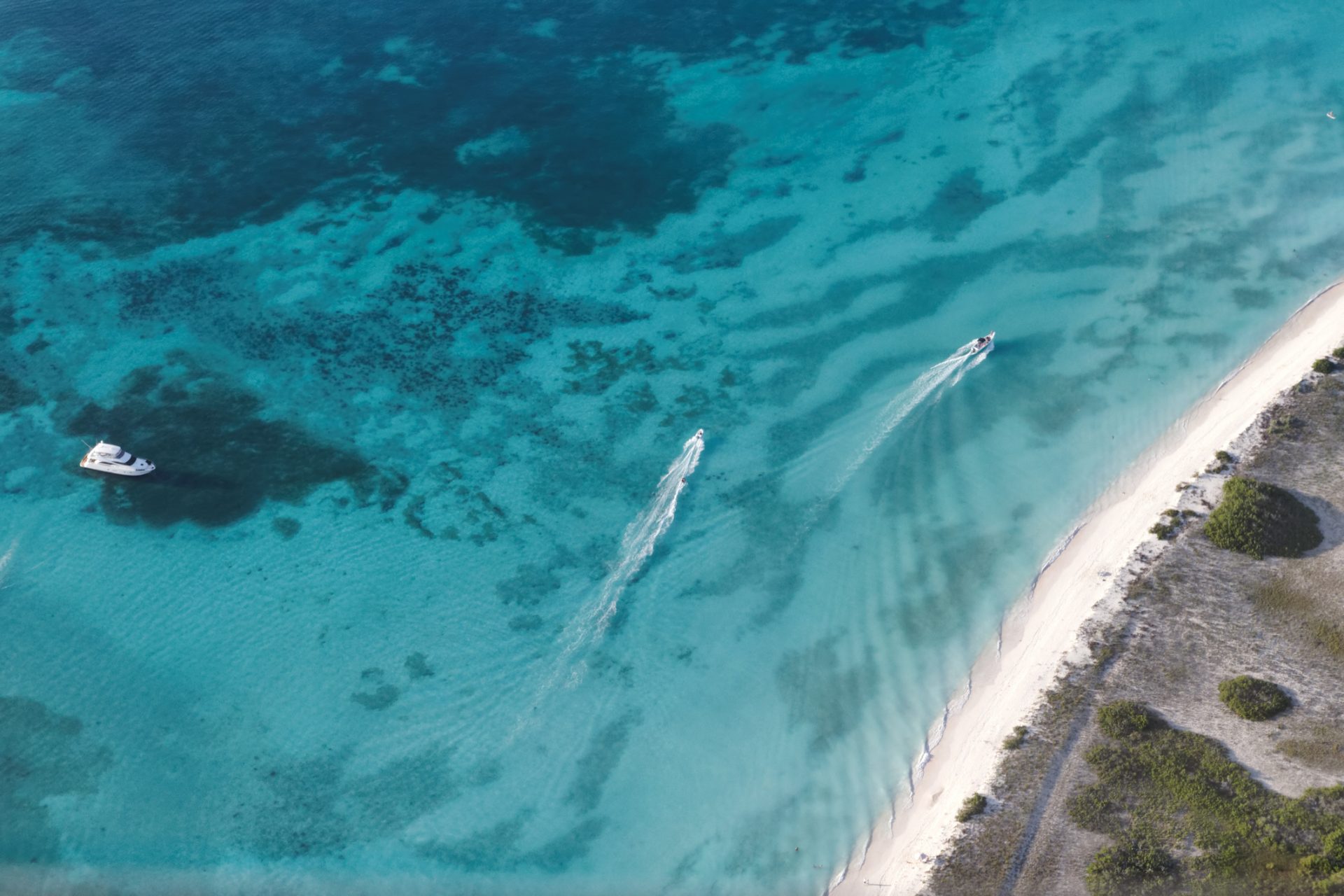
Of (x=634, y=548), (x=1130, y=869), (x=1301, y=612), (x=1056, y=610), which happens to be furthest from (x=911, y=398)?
(x=1130, y=869)

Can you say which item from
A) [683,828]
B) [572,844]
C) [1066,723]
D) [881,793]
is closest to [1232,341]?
[1066,723]

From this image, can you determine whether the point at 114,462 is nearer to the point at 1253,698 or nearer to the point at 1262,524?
the point at 1253,698

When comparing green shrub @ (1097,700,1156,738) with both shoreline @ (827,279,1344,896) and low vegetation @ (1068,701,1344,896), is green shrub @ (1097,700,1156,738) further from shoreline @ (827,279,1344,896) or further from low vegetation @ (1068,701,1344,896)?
shoreline @ (827,279,1344,896)

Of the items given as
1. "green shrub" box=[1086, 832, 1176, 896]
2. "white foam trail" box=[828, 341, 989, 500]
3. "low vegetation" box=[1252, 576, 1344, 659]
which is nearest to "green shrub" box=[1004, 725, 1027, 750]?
"green shrub" box=[1086, 832, 1176, 896]

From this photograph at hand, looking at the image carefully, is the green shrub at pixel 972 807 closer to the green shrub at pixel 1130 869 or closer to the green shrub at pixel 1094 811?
the green shrub at pixel 1094 811

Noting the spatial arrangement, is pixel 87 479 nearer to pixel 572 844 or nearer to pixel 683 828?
pixel 572 844

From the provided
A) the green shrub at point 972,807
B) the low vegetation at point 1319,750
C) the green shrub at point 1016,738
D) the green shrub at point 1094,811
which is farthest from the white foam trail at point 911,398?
the low vegetation at point 1319,750

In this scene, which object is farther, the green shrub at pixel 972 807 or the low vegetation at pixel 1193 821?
the green shrub at pixel 972 807
